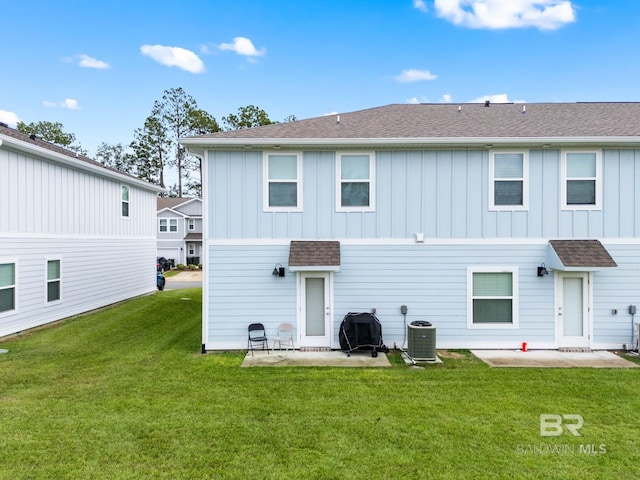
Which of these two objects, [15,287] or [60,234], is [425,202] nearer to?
[15,287]

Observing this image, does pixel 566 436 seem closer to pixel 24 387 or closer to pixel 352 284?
pixel 352 284

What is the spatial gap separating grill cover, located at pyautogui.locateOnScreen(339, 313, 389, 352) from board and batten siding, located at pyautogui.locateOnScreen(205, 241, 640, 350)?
1.35 ft

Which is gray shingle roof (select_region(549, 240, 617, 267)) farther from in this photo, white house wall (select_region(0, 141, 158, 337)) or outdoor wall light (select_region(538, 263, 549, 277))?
white house wall (select_region(0, 141, 158, 337))

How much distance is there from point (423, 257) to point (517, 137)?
3181 millimetres

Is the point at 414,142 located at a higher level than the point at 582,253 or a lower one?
higher

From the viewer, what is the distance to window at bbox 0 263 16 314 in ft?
28.8

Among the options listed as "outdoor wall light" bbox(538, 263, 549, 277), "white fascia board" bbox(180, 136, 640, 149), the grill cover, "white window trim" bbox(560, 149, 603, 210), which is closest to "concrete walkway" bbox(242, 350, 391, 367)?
the grill cover

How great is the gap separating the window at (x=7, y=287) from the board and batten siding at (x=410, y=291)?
215 inches

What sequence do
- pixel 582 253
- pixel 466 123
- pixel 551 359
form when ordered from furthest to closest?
pixel 466 123
pixel 582 253
pixel 551 359

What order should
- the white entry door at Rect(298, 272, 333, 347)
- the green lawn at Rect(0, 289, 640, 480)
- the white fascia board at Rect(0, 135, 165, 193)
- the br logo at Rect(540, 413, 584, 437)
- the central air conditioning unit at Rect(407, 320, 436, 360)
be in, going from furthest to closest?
the white fascia board at Rect(0, 135, 165, 193) < the white entry door at Rect(298, 272, 333, 347) < the central air conditioning unit at Rect(407, 320, 436, 360) < the br logo at Rect(540, 413, 584, 437) < the green lawn at Rect(0, 289, 640, 480)

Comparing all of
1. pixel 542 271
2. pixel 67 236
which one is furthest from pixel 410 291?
pixel 67 236

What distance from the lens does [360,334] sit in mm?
7348

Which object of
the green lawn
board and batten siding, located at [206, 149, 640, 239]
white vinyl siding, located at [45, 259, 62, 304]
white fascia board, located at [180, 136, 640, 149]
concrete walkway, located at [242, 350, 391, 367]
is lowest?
concrete walkway, located at [242, 350, 391, 367]

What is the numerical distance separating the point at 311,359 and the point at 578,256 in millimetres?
5946
